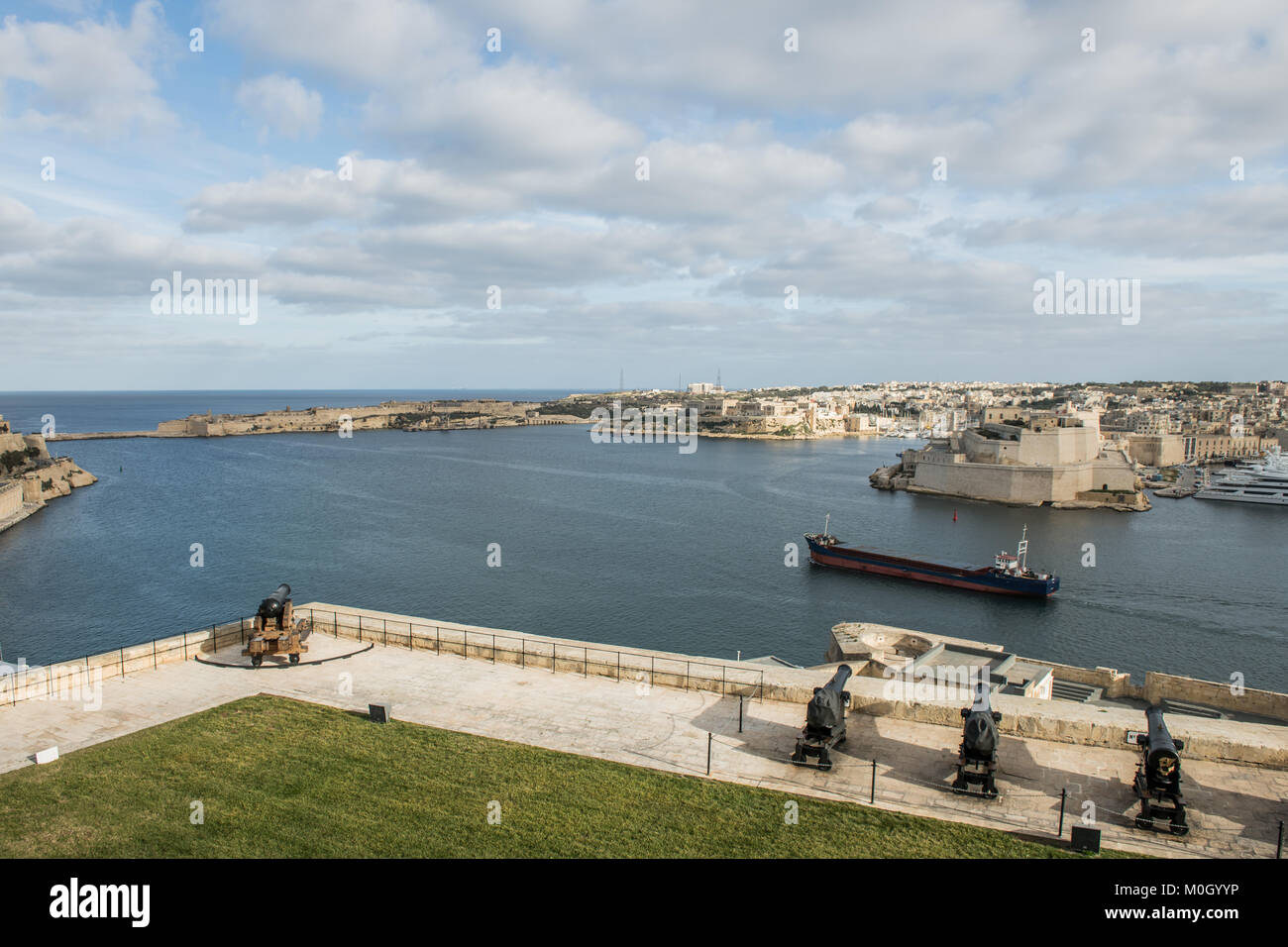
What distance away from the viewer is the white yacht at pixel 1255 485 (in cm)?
6125

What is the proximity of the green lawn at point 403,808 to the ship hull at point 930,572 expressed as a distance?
1121 inches

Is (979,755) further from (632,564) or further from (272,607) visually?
(632,564)

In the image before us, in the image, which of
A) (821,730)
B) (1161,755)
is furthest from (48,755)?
(1161,755)

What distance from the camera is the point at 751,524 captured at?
1845 inches

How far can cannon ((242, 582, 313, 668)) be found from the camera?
1112 cm

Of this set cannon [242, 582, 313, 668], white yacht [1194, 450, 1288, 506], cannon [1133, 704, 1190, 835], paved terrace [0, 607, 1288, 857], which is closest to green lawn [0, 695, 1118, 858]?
paved terrace [0, 607, 1288, 857]

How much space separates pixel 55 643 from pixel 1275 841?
27.9m

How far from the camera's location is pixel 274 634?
441 inches

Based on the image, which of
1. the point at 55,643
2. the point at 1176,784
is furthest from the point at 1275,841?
the point at 55,643

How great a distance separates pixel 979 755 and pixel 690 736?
306cm

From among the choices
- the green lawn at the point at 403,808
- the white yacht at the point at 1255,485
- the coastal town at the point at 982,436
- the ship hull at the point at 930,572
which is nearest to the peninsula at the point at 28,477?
the coastal town at the point at 982,436

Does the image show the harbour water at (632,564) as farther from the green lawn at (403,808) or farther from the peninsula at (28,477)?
the green lawn at (403,808)

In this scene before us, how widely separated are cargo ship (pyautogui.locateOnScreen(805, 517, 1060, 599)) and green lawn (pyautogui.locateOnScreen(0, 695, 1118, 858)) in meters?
28.2
